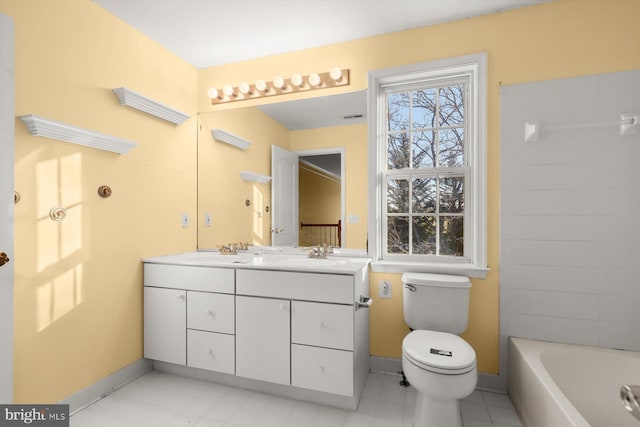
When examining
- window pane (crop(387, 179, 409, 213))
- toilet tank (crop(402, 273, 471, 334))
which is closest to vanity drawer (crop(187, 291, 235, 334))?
toilet tank (crop(402, 273, 471, 334))

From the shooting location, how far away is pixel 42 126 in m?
1.58

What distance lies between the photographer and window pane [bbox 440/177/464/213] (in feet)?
7.09

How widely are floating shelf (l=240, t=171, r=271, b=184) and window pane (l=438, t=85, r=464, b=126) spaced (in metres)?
1.37

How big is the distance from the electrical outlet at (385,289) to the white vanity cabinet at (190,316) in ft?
3.33

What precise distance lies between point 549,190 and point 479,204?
390 millimetres

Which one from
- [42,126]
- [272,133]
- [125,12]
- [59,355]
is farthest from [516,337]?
[125,12]

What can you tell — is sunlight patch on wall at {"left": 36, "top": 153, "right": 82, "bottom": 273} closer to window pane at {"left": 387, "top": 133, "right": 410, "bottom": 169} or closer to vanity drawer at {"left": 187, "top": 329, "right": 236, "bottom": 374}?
vanity drawer at {"left": 187, "top": 329, "right": 236, "bottom": 374}

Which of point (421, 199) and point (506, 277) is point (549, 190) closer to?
point (506, 277)

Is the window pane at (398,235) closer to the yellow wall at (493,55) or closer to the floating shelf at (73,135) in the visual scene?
the yellow wall at (493,55)

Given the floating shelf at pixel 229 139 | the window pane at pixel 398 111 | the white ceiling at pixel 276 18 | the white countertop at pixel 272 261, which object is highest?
the white ceiling at pixel 276 18

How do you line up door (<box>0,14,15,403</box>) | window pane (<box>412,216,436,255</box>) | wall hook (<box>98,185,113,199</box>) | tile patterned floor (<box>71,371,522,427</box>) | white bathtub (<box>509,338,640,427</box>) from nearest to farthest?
1. door (<box>0,14,15,403</box>)
2. white bathtub (<box>509,338,640,427</box>)
3. tile patterned floor (<box>71,371,522,427</box>)
4. wall hook (<box>98,185,113,199</box>)
5. window pane (<box>412,216,436,255</box>)

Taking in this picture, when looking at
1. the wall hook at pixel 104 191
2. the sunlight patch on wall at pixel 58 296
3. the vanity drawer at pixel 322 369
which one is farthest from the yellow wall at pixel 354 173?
the sunlight patch on wall at pixel 58 296

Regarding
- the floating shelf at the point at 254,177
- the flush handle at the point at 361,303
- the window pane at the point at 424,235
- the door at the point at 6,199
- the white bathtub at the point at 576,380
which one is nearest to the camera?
the door at the point at 6,199

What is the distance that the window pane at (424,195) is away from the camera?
7.25 feet
